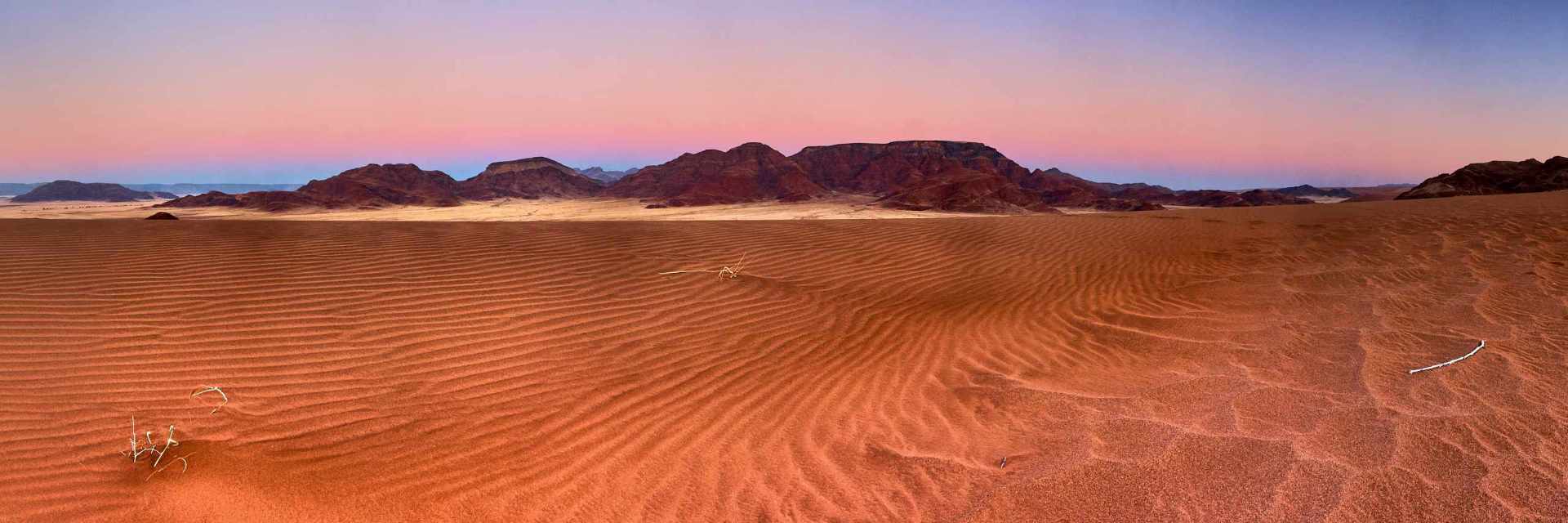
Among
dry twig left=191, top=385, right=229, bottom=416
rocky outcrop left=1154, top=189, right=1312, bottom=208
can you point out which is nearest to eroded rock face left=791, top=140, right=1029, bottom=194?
rocky outcrop left=1154, top=189, right=1312, bottom=208

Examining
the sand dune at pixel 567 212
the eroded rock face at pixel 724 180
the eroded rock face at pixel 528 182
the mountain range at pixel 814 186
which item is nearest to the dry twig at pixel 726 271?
the sand dune at pixel 567 212

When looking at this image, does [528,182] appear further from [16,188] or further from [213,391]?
[16,188]

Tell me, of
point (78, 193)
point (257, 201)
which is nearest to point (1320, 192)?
point (257, 201)

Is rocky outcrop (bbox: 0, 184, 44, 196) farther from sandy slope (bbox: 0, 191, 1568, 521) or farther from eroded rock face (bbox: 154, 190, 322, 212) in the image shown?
sandy slope (bbox: 0, 191, 1568, 521)

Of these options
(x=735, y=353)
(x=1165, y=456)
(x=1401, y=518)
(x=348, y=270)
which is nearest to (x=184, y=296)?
(x=348, y=270)

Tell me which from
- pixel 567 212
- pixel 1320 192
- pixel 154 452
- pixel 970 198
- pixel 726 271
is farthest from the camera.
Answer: pixel 1320 192

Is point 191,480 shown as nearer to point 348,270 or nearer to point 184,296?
point 184,296

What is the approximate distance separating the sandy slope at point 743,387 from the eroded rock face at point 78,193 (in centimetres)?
11641

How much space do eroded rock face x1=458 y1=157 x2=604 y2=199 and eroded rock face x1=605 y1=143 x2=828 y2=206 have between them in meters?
7.36

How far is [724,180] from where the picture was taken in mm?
74125

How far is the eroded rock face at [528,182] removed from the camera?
276 ft

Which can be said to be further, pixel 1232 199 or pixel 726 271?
pixel 1232 199

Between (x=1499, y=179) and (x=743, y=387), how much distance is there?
5039cm

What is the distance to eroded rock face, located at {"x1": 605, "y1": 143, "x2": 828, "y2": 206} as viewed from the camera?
70.9 m
